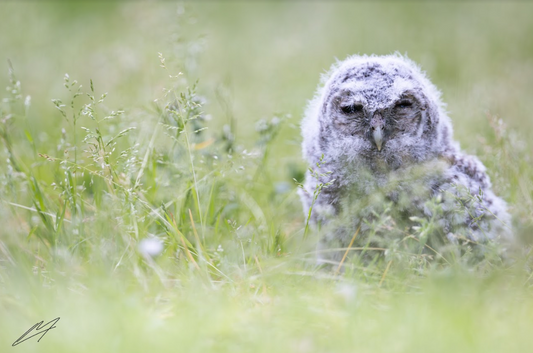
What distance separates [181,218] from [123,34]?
22.7ft

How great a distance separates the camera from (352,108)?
128 inches

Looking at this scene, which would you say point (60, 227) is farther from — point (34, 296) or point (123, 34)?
point (123, 34)

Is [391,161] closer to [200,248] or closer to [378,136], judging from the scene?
[378,136]

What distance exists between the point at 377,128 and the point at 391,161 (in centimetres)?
27

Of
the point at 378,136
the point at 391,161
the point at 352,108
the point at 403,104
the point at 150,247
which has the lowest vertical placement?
the point at 150,247

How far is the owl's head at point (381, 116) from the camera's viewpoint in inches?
125
